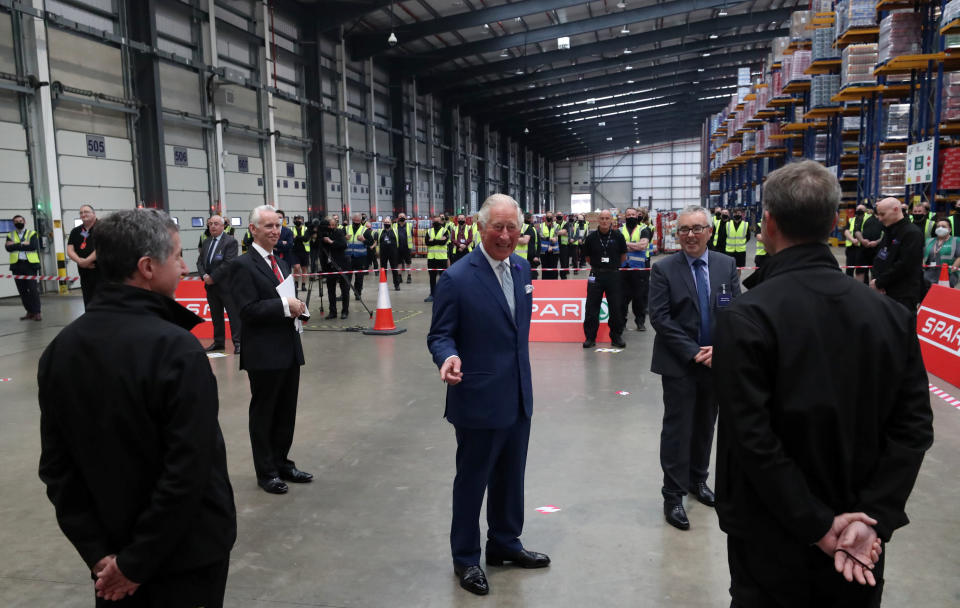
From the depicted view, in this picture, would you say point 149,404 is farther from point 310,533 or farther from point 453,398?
point 310,533

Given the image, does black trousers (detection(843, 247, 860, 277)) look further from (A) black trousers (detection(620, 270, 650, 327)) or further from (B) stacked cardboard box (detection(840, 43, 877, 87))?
(A) black trousers (detection(620, 270, 650, 327))

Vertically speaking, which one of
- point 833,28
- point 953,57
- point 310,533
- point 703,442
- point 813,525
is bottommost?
point 310,533

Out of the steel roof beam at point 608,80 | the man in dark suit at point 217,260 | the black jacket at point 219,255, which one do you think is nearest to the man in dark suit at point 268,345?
the man in dark suit at point 217,260

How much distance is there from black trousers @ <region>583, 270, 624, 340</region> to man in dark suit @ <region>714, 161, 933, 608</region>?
25.0ft

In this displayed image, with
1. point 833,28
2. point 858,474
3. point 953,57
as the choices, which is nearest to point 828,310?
point 858,474

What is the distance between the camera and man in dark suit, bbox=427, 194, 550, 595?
3.17 m

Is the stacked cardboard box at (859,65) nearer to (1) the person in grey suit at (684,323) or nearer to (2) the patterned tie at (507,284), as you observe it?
(1) the person in grey suit at (684,323)

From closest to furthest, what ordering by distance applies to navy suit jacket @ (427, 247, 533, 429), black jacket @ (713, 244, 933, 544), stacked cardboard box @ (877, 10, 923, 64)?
→ 1. black jacket @ (713, 244, 933, 544)
2. navy suit jacket @ (427, 247, 533, 429)
3. stacked cardboard box @ (877, 10, 923, 64)

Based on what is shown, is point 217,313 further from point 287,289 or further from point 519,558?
point 519,558

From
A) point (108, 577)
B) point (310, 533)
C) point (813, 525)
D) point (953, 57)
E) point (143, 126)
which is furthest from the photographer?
point (143, 126)

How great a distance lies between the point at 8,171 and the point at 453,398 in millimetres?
14631

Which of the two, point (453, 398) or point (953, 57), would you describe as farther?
point (953, 57)

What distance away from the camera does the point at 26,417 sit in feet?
20.7

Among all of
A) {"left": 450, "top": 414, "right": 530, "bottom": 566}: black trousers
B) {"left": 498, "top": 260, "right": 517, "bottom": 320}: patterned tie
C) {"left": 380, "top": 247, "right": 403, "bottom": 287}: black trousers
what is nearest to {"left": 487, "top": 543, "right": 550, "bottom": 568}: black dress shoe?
{"left": 450, "top": 414, "right": 530, "bottom": 566}: black trousers
